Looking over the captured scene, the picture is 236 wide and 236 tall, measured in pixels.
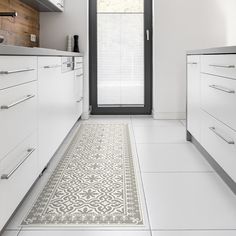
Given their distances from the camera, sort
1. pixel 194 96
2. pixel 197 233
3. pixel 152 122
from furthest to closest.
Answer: pixel 152 122 < pixel 194 96 < pixel 197 233

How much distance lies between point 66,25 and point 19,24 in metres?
1.13

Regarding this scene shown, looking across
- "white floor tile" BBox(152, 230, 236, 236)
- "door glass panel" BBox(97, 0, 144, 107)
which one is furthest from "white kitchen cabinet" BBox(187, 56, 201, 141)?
"door glass panel" BBox(97, 0, 144, 107)

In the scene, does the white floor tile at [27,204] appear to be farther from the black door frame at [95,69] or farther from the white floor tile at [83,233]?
the black door frame at [95,69]

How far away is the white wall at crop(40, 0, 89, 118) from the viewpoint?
16.6 ft

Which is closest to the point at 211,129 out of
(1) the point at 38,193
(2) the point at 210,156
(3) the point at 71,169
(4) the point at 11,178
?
(2) the point at 210,156

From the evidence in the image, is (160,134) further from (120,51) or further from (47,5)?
(47,5)

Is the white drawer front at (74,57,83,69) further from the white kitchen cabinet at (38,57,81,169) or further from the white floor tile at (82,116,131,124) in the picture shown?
the white floor tile at (82,116,131,124)

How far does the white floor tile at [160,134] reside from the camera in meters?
3.81

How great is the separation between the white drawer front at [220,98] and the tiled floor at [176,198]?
0.41m

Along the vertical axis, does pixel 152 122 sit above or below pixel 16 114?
below

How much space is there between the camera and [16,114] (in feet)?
6.05

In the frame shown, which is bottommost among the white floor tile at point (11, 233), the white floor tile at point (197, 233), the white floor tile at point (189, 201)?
the white floor tile at point (11, 233)

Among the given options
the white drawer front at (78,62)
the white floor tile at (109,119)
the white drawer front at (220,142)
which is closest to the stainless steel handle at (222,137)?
the white drawer front at (220,142)

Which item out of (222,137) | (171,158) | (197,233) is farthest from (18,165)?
(171,158)
